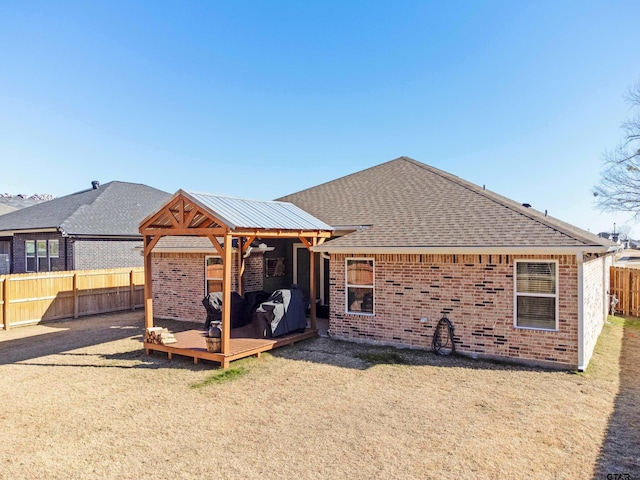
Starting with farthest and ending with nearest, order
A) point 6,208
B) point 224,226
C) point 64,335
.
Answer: point 6,208 < point 64,335 < point 224,226

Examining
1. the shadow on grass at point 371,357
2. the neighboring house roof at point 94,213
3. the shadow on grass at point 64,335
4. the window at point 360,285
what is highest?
the neighboring house roof at point 94,213

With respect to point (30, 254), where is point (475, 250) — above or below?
above

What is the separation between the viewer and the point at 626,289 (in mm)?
15102

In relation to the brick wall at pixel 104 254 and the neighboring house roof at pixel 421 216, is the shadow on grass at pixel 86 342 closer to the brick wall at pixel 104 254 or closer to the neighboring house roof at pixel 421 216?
→ the brick wall at pixel 104 254

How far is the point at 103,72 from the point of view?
598 inches

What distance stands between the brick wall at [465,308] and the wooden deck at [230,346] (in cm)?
180

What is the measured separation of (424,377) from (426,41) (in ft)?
41.0

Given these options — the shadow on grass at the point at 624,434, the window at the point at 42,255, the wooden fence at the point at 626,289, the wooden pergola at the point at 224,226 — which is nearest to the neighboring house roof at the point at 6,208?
the window at the point at 42,255

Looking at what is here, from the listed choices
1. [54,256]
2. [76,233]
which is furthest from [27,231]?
[76,233]

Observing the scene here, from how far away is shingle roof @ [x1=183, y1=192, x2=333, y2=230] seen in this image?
862 cm

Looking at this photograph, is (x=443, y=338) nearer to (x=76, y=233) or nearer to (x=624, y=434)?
(x=624, y=434)

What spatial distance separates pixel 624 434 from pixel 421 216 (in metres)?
6.62

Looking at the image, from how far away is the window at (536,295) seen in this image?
8.21 m

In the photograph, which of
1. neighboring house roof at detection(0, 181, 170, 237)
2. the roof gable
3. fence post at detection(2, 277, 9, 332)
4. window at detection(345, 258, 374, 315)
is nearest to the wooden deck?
window at detection(345, 258, 374, 315)
